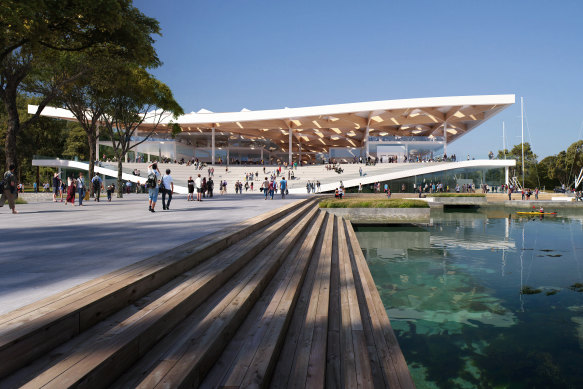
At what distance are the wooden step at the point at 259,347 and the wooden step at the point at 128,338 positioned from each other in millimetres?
439

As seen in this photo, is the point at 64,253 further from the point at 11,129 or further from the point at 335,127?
the point at 335,127

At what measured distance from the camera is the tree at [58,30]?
28.2ft

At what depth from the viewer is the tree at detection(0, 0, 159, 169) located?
28.2 feet

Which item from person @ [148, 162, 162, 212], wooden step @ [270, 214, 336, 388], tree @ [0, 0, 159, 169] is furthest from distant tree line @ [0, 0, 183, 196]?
wooden step @ [270, 214, 336, 388]

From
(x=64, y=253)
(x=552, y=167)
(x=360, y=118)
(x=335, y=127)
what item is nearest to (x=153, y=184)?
(x=64, y=253)

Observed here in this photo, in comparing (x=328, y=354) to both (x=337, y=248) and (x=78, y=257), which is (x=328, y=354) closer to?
(x=78, y=257)

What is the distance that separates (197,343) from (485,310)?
5.52m

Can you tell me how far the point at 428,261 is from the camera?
9625mm

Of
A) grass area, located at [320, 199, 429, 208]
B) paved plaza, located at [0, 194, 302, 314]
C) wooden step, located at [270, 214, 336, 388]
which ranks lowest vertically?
wooden step, located at [270, 214, 336, 388]

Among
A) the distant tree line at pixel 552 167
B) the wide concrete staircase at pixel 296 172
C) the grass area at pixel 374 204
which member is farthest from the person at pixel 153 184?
the distant tree line at pixel 552 167

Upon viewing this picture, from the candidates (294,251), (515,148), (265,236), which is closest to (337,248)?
(294,251)

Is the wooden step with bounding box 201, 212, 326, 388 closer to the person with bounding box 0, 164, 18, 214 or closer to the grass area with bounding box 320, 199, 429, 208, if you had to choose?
the person with bounding box 0, 164, 18, 214

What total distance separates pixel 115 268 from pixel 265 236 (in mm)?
2732

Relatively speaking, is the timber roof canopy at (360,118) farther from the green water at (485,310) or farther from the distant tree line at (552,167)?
the green water at (485,310)
